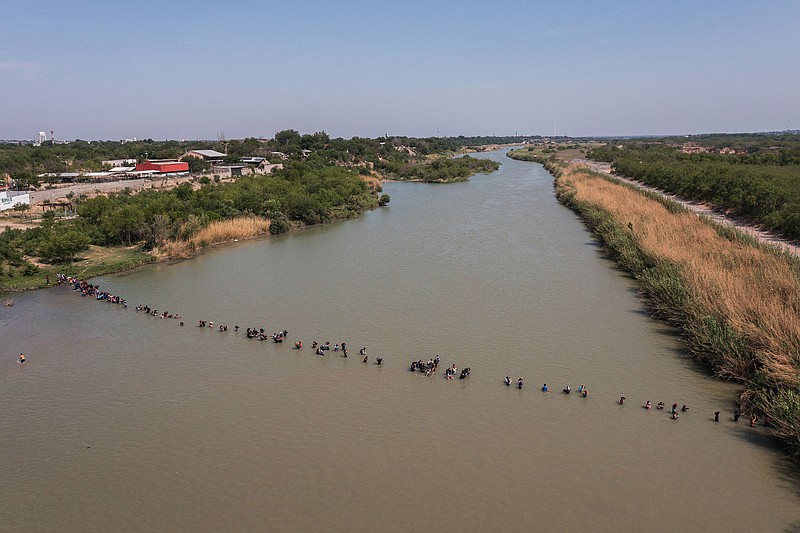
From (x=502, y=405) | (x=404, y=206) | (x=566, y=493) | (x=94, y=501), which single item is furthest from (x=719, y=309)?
(x=404, y=206)

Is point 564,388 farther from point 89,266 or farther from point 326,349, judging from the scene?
point 89,266

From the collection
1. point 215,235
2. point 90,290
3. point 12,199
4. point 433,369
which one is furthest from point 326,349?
point 12,199

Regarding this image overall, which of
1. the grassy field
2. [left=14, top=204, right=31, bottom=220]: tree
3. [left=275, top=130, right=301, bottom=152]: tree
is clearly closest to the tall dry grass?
the grassy field

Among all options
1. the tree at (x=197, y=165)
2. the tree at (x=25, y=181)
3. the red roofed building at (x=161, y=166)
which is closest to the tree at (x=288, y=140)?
the tree at (x=197, y=165)

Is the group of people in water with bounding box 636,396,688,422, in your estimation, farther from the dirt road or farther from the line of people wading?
the dirt road

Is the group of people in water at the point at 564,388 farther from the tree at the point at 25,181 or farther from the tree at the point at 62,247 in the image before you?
the tree at the point at 25,181

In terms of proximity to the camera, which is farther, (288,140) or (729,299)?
(288,140)
